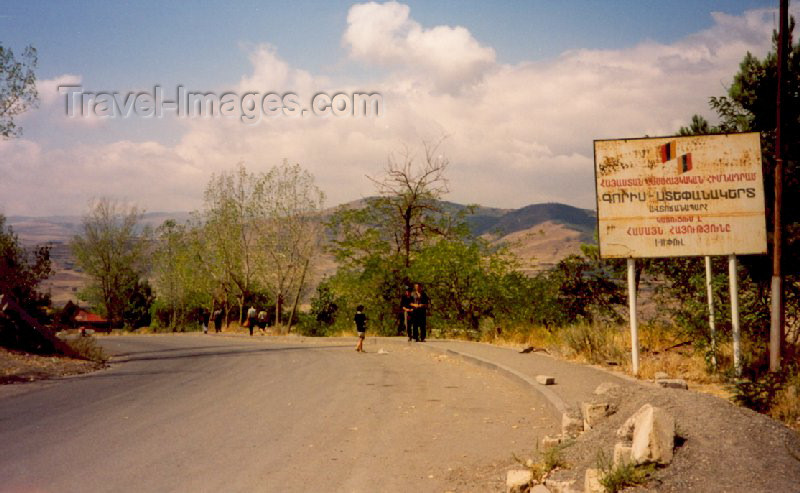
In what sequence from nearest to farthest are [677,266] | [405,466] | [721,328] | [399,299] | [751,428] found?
[751,428] < [405,466] < [721,328] < [677,266] < [399,299]

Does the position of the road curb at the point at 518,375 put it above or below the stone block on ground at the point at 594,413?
below

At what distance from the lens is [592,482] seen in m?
4.97

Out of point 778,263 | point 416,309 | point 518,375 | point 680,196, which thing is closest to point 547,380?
point 518,375

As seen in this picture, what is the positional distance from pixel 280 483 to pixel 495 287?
59.2 feet

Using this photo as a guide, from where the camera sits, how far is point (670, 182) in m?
12.0

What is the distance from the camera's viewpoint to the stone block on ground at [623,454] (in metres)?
5.17

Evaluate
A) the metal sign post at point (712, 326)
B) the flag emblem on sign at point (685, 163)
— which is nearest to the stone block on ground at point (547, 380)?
the metal sign post at point (712, 326)

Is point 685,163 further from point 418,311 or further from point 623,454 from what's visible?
point 418,311

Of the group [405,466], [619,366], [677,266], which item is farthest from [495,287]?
[405,466]

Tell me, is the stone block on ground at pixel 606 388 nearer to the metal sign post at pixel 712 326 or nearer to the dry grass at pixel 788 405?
the dry grass at pixel 788 405

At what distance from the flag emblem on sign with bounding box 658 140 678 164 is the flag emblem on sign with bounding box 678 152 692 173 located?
15cm

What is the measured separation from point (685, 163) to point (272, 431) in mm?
8289

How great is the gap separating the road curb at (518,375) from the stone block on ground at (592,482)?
10.2ft

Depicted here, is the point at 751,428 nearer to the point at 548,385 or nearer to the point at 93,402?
the point at 548,385
